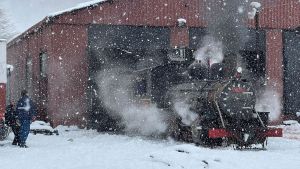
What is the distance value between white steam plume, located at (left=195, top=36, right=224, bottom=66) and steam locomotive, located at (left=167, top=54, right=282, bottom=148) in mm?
2001

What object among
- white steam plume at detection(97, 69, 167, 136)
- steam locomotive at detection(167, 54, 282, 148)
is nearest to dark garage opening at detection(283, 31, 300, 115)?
white steam plume at detection(97, 69, 167, 136)

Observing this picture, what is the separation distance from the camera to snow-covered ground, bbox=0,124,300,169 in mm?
10281

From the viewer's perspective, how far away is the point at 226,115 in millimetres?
14531

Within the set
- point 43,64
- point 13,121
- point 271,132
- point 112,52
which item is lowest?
point 271,132

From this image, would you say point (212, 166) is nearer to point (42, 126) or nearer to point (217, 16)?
point (42, 126)

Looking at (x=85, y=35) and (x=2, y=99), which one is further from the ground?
(x=85, y=35)

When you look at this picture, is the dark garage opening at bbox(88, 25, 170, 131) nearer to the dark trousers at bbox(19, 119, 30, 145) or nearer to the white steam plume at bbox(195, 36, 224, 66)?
the white steam plume at bbox(195, 36, 224, 66)

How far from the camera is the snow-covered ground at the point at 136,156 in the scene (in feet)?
33.7

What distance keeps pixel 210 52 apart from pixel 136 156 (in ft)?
29.9

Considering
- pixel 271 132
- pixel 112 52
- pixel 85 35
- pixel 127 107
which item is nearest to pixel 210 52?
pixel 127 107

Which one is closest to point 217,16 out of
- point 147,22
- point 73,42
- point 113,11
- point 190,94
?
point 147,22

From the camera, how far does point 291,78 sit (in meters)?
24.7

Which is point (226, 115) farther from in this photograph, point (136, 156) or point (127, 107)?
point (127, 107)

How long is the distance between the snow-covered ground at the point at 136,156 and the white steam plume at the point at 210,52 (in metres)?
3.20
